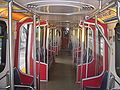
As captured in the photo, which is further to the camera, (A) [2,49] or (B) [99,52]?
(B) [99,52]

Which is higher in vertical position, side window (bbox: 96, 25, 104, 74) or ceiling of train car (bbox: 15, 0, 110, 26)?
ceiling of train car (bbox: 15, 0, 110, 26)

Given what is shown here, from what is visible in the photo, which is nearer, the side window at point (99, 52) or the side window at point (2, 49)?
the side window at point (2, 49)

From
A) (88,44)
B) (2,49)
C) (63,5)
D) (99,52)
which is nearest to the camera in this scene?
(63,5)

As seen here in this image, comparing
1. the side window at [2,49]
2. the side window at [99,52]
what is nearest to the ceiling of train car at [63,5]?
the side window at [2,49]

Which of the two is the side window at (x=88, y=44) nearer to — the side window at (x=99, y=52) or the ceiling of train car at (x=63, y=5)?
the side window at (x=99, y=52)

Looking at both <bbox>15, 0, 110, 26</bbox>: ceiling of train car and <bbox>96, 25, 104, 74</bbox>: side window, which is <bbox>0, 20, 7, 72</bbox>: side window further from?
<bbox>96, 25, 104, 74</bbox>: side window

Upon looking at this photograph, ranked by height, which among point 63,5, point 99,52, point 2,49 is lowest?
point 99,52

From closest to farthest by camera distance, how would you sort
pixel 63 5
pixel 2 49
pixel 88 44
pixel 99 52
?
1. pixel 63 5
2. pixel 2 49
3. pixel 88 44
4. pixel 99 52

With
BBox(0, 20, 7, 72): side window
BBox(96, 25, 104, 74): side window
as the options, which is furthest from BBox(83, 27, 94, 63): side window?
BBox(0, 20, 7, 72): side window

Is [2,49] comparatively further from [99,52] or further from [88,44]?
[99,52]

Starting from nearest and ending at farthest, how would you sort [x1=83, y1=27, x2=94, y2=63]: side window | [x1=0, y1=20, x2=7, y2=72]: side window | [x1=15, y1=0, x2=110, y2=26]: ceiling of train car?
[x1=15, y1=0, x2=110, y2=26]: ceiling of train car → [x1=0, y1=20, x2=7, y2=72]: side window → [x1=83, y1=27, x2=94, y2=63]: side window

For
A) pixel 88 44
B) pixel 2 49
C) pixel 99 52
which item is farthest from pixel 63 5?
pixel 99 52

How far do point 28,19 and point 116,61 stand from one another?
2199mm

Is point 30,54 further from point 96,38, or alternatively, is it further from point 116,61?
point 116,61
